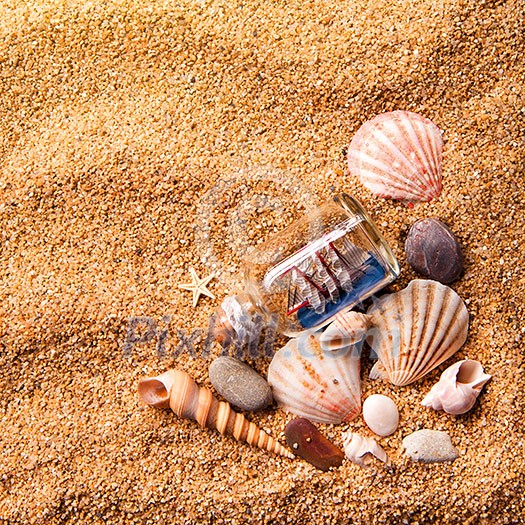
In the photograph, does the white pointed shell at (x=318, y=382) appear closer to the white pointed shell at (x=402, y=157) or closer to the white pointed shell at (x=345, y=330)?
the white pointed shell at (x=345, y=330)

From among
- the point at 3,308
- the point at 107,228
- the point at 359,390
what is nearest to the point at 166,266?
the point at 107,228

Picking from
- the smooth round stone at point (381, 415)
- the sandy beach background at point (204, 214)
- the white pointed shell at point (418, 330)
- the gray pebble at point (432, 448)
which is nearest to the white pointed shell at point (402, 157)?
the sandy beach background at point (204, 214)

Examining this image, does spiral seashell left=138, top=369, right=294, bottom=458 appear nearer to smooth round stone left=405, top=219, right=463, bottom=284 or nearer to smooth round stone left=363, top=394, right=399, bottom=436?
smooth round stone left=363, top=394, right=399, bottom=436

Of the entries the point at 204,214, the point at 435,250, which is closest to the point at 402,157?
the point at 435,250

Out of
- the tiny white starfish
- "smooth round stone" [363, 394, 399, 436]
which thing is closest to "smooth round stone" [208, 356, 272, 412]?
the tiny white starfish

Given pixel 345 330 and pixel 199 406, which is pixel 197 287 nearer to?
pixel 199 406

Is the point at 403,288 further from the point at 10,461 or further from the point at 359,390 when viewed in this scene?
the point at 10,461
